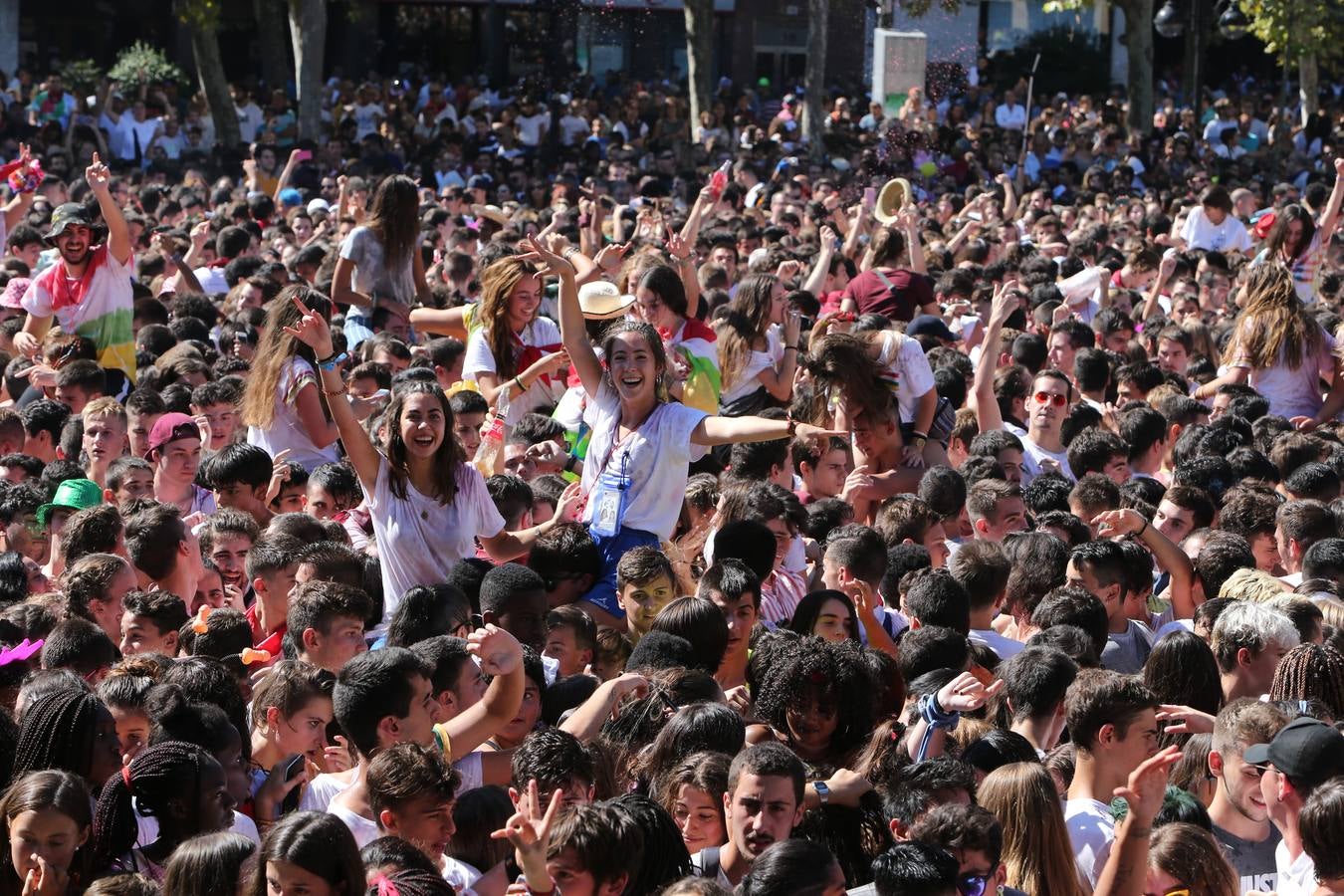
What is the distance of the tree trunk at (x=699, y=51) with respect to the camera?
28.4 meters

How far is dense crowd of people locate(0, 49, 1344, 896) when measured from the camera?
14.2ft

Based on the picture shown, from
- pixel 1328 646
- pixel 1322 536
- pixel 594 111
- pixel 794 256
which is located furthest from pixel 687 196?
pixel 1328 646

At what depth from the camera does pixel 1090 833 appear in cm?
470

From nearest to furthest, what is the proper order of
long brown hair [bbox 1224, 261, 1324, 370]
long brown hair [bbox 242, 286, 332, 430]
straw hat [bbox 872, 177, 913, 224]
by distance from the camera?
1. long brown hair [bbox 242, 286, 332, 430]
2. long brown hair [bbox 1224, 261, 1324, 370]
3. straw hat [bbox 872, 177, 913, 224]

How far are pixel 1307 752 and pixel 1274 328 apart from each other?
18.9 feet

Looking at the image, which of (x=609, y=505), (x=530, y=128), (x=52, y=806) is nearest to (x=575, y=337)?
(x=609, y=505)

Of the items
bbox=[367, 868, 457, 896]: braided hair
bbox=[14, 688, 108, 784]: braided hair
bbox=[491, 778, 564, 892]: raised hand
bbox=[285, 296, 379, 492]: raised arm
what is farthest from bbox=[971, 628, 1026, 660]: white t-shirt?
bbox=[14, 688, 108, 784]: braided hair

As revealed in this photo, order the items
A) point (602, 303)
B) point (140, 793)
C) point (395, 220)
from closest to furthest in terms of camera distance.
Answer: point (140, 793), point (602, 303), point (395, 220)

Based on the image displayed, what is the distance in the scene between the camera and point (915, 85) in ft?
89.5

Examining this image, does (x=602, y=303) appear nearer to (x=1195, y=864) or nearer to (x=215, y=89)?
(x=1195, y=864)

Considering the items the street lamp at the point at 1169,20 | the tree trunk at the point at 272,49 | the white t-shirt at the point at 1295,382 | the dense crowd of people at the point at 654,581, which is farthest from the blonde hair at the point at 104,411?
the tree trunk at the point at 272,49

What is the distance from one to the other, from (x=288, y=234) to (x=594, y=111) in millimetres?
12873

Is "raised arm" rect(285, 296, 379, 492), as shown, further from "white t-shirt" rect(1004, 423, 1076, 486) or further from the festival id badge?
"white t-shirt" rect(1004, 423, 1076, 486)

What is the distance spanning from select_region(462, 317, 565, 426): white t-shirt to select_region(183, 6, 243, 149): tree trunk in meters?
17.8
